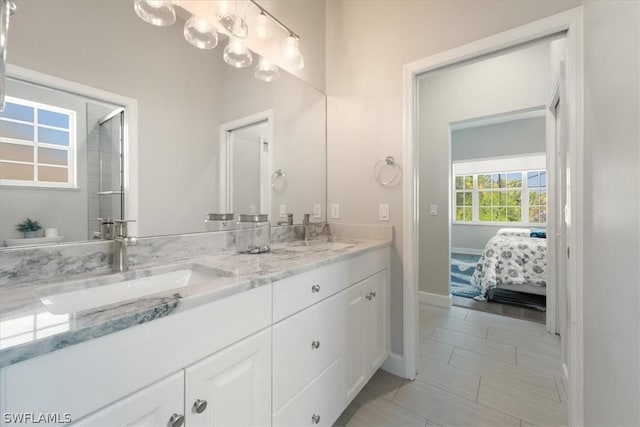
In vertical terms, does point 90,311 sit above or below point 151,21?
below

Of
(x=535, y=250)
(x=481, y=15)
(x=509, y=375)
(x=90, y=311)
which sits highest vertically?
(x=481, y=15)

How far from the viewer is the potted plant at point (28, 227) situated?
0.88 meters

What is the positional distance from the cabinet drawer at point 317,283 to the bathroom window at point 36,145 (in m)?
0.85

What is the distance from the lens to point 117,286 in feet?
2.96

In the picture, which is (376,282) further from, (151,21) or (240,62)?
(151,21)

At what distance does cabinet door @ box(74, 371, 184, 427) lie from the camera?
22.2 inches

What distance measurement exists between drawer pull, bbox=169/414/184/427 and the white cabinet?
0.84 metres

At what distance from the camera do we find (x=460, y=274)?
4547 mm

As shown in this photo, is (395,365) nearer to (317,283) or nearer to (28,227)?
(317,283)

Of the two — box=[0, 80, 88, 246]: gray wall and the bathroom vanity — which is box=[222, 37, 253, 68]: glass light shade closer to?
box=[0, 80, 88, 246]: gray wall

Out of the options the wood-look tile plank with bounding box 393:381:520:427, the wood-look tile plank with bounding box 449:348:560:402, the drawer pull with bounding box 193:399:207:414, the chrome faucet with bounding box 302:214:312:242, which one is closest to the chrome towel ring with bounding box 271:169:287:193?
the chrome faucet with bounding box 302:214:312:242

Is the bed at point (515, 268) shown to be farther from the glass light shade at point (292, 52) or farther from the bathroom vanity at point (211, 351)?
the glass light shade at point (292, 52)

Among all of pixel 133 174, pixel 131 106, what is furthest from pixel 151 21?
pixel 133 174

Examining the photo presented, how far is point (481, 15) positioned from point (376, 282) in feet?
5.47
